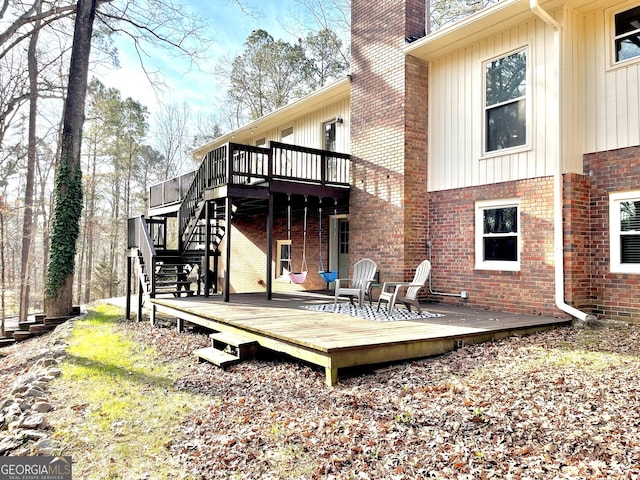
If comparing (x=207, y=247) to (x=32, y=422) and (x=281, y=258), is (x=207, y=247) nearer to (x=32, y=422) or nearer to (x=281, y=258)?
(x=281, y=258)

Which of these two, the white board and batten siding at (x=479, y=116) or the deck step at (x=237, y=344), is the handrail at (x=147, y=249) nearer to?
the deck step at (x=237, y=344)

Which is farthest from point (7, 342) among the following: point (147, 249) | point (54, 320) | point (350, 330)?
point (350, 330)

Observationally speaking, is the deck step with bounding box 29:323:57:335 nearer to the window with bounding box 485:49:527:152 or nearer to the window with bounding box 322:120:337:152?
the window with bounding box 322:120:337:152

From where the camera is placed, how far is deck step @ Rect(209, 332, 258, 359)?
18.2 ft

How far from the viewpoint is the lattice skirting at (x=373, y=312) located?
21.6 ft

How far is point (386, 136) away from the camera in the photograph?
30.0ft

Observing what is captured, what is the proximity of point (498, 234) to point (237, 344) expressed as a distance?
5018 mm

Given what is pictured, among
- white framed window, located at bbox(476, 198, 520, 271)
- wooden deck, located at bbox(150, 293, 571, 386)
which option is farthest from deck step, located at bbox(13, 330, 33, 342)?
white framed window, located at bbox(476, 198, 520, 271)

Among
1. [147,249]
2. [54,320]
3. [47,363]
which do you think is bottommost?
[54,320]

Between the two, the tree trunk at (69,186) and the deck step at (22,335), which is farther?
the tree trunk at (69,186)

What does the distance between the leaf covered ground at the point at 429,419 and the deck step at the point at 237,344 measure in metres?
0.33

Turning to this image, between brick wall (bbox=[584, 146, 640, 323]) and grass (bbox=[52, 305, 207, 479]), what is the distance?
603cm

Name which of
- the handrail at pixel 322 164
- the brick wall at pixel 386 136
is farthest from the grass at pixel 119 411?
the brick wall at pixel 386 136

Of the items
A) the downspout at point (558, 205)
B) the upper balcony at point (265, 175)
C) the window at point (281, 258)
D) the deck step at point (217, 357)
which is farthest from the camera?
the window at point (281, 258)
